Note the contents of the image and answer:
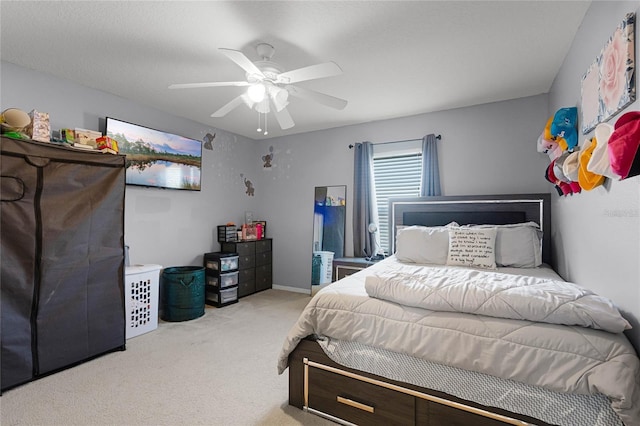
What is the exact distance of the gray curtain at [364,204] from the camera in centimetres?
409

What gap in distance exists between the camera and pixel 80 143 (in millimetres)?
2641

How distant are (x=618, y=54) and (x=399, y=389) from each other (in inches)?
74.9

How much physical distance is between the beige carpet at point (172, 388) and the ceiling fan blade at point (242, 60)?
7.23ft


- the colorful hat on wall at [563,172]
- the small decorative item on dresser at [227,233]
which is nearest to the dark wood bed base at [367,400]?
the colorful hat on wall at [563,172]

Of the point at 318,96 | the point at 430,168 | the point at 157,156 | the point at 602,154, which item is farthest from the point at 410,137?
the point at 157,156

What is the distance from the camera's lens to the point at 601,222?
1664mm

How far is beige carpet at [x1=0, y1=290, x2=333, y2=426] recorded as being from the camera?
1797 millimetres

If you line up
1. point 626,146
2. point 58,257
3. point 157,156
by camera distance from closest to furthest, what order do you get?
1. point 626,146
2. point 58,257
3. point 157,156

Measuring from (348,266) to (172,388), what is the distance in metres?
2.26

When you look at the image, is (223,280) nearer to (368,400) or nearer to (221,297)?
(221,297)

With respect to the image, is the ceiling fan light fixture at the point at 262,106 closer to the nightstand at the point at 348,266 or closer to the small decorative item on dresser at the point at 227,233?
the nightstand at the point at 348,266

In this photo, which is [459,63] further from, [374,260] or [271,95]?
[374,260]

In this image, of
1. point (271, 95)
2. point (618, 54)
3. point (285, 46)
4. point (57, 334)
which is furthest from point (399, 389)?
point (57, 334)

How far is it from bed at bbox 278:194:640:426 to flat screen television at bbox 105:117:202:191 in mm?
2753
